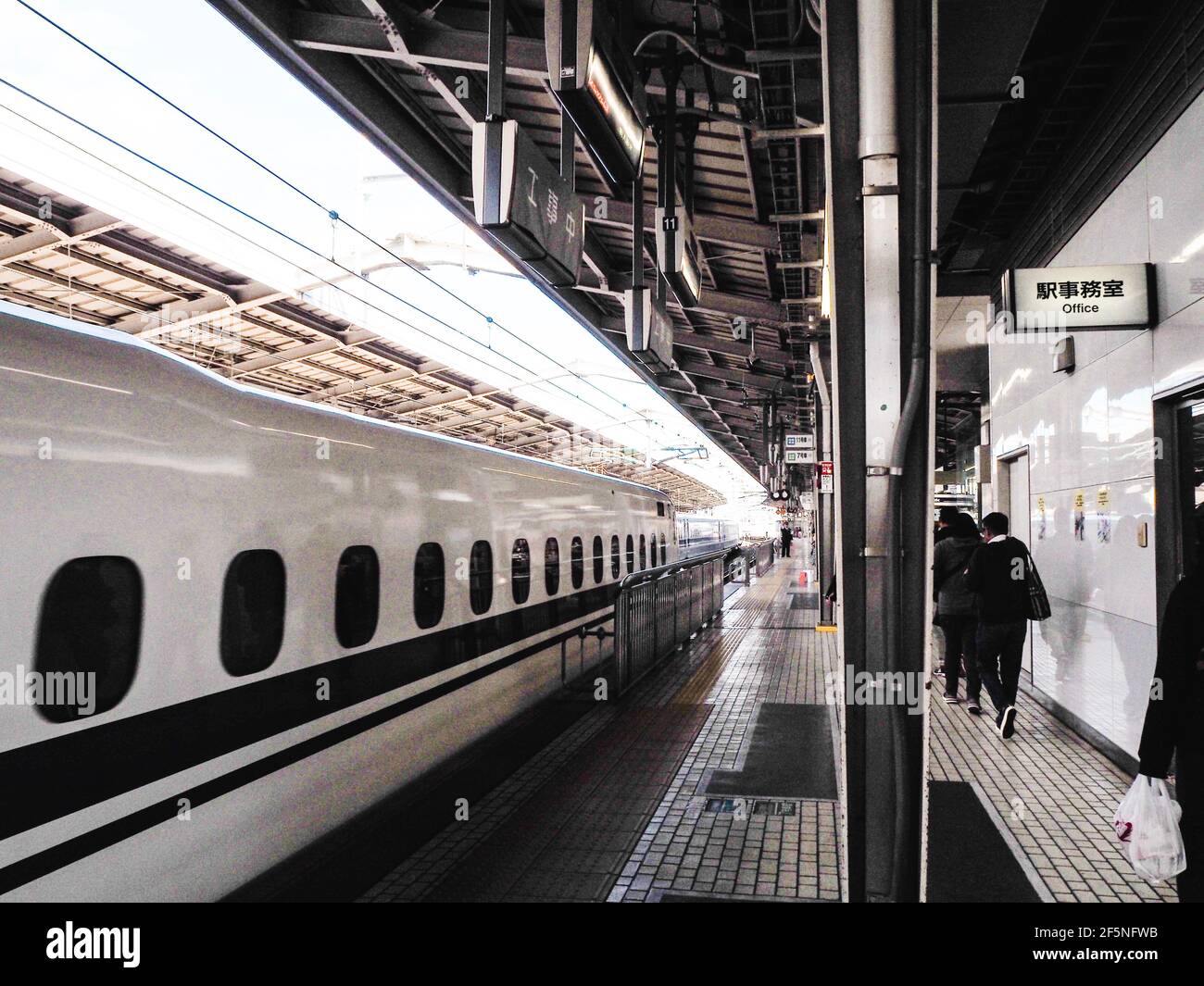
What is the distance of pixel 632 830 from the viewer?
4.68 metres

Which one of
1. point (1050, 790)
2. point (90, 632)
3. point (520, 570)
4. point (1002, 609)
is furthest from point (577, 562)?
point (90, 632)

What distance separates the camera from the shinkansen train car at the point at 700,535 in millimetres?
25969

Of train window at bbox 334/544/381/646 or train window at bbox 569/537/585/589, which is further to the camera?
train window at bbox 569/537/585/589

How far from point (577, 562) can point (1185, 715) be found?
6972 mm

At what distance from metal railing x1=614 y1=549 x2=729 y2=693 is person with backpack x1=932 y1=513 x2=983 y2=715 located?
2957mm

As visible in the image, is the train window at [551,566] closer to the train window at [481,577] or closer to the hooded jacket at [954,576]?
the train window at [481,577]

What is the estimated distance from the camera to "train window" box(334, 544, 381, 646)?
4.49m

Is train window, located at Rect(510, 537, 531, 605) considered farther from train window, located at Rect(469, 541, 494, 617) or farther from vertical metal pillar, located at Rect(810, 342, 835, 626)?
vertical metal pillar, located at Rect(810, 342, 835, 626)

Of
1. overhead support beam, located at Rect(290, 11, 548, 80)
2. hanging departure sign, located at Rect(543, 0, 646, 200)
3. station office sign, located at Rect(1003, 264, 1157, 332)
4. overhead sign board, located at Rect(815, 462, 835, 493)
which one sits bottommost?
overhead sign board, located at Rect(815, 462, 835, 493)

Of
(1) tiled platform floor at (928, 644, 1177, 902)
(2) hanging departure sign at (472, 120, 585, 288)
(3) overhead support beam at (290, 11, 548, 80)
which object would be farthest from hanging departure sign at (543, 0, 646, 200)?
(1) tiled platform floor at (928, 644, 1177, 902)

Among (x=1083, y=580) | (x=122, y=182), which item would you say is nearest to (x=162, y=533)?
(x=1083, y=580)

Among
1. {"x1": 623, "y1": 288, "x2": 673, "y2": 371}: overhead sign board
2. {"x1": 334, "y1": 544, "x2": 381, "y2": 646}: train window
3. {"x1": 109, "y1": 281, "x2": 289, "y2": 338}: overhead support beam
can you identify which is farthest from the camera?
{"x1": 109, "y1": 281, "x2": 289, "y2": 338}: overhead support beam

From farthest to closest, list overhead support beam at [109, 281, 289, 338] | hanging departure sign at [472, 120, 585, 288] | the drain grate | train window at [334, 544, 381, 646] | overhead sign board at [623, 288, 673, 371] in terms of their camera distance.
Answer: overhead support beam at [109, 281, 289, 338], overhead sign board at [623, 288, 673, 371], the drain grate, train window at [334, 544, 381, 646], hanging departure sign at [472, 120, 585, 288]

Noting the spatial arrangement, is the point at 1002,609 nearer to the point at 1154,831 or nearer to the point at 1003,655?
the point at 1003,655
